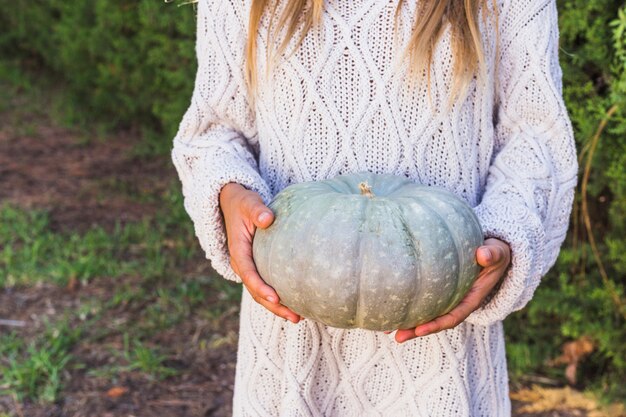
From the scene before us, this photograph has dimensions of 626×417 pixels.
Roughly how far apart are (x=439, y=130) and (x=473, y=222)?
28cm

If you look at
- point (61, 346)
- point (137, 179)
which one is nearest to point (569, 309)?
point (61, 346)

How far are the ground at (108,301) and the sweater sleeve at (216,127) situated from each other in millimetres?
2083

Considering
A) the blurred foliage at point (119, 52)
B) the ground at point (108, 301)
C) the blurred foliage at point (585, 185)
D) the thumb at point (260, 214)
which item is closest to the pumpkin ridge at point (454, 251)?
the thumb at point (260, 214)

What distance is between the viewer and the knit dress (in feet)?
5.79

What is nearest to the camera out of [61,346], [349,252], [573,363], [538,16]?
[349,252]

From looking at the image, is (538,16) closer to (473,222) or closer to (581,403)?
(473,222)

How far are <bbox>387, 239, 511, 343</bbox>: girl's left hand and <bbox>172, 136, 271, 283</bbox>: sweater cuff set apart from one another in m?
0.43

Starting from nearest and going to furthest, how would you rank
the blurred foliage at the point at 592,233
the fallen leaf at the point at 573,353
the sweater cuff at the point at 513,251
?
the sweater cuff at the point at 513,251
the blurred foliage at the point at 592,233
the fallen leaf at the point at 573,353

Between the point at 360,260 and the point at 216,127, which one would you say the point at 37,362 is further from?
the point at 360,260

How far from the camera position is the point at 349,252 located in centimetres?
152

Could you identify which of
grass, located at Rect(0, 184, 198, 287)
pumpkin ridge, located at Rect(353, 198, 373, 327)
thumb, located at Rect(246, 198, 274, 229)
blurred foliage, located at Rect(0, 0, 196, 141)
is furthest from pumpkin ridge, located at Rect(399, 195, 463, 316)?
grass, located at Rect(0, 184, 198, 287)

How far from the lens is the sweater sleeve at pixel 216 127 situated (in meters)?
1.75

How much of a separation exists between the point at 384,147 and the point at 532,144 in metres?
0.33

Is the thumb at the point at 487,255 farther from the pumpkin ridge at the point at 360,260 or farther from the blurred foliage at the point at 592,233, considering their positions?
the blurred foliage at the point at 592,233
